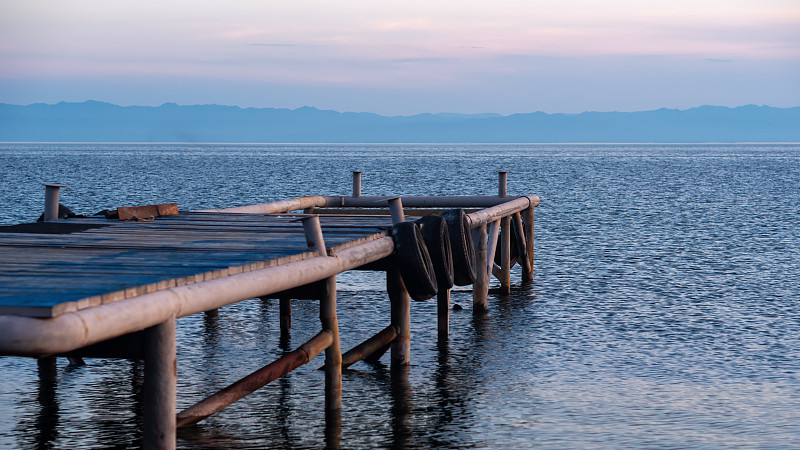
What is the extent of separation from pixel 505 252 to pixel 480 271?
96.9 inches

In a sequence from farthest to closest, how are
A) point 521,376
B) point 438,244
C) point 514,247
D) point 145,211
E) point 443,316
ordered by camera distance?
point 514,247 < point 443,316 < point 521,376 < point 145,211 < point 438,244

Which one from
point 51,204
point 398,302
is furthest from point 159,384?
point 51,204

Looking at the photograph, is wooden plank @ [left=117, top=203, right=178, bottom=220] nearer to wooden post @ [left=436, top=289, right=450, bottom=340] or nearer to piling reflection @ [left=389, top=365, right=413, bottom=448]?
piling reflection @ [left=389, top=365, right=413, bottom=448]

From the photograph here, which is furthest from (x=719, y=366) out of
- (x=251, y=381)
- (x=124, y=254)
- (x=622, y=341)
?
(x=124, y=254)

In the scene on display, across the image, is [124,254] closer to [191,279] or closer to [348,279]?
[191,279]

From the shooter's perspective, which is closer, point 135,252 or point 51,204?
point 135,252

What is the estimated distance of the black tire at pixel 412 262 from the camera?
1009 centimetres

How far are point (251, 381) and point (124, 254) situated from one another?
144cm

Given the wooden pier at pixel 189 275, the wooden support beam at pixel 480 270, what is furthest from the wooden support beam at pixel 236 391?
the wooden support beam at pixel 480 270

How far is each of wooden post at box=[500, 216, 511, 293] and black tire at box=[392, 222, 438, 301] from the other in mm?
7174

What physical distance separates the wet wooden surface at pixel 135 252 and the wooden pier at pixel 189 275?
1cm

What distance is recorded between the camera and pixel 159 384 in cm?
586

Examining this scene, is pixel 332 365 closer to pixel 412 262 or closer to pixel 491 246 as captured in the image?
pixel 412 262

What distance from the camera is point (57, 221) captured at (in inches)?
424
